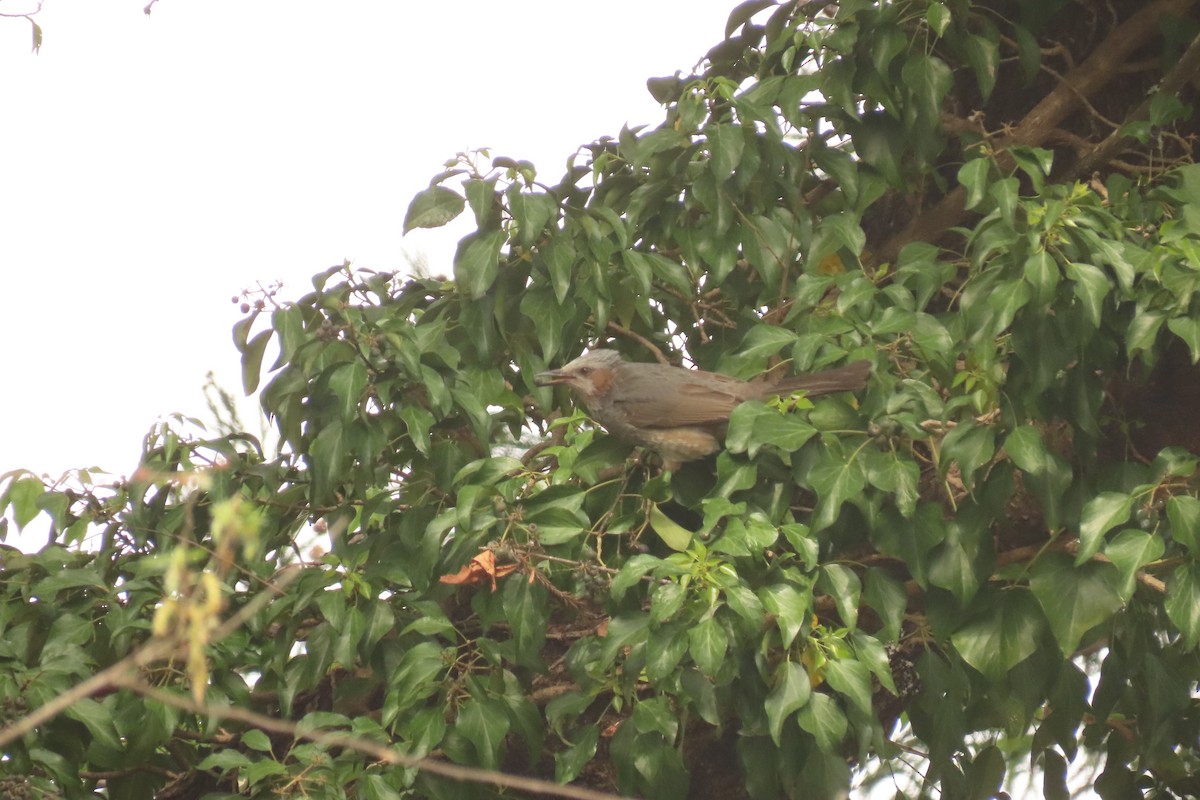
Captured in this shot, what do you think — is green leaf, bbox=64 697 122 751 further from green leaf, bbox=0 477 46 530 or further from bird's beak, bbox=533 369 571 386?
bird's beak, bbox=533 369 571 386

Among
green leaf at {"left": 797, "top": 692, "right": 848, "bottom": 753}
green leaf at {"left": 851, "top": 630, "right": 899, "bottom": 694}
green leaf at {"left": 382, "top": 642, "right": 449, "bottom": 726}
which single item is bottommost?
green leaf at {"left": 797, "top": 692, "right": 848, "bottom": 753}

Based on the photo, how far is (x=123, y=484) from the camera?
333 cm

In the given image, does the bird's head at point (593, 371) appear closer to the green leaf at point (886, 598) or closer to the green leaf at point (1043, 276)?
the green leaf at point (886, 598)

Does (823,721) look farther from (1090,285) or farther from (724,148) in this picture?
(724,148)

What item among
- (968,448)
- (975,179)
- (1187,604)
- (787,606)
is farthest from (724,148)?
(1187,604)

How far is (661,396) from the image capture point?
12.4ft

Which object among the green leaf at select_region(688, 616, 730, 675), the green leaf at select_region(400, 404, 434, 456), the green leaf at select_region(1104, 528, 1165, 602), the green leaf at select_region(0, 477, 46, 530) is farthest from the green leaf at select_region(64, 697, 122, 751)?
the green leaf at select_region(1104, 528, 1165, 602)

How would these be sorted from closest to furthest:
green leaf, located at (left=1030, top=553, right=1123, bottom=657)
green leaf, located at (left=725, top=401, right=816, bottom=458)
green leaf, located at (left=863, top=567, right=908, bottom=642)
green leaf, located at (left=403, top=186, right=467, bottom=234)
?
green leaf, located at (left=1030, top=553, right=1123, bottom=657) < green leaf, located at (left=725, top=401, right=816, bottom=458) < green leaf, located at (left=863, top=567, right=908, bottom=642) < green leaf, located at (left=403, top=186, right=467, bottom=234)

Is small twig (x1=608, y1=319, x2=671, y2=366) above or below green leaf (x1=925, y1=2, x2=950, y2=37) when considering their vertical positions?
below

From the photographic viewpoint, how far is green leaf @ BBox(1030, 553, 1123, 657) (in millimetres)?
2607

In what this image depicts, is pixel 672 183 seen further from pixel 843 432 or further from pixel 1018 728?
pixel 1018 728

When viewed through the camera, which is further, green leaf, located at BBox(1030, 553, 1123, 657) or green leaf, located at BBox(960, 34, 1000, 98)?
green leaf, located at BBox(960, 34, 1000, 98)

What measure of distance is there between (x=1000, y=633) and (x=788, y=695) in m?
0.59

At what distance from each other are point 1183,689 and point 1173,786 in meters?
0.94
